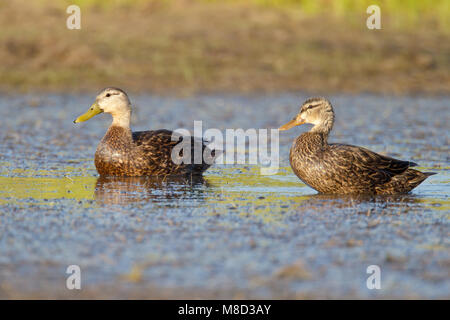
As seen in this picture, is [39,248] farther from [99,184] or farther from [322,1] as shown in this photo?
[322,1]

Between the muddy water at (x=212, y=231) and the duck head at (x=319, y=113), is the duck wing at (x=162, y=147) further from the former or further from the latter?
the duck head at (x=319, y=113)

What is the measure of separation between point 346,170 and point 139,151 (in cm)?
267

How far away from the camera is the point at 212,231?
7027 millimetres

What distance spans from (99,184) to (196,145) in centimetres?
162

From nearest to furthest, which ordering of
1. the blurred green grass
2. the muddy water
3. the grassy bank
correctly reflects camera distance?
the muddy water
the grassy bank
the blurred green grass

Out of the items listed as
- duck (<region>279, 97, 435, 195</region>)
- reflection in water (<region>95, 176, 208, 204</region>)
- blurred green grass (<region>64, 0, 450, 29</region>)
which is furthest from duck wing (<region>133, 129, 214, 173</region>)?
blurred green grass (<region>64, 0, 450, 29</region>)

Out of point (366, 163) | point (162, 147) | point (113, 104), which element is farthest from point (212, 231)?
point (113, 104)

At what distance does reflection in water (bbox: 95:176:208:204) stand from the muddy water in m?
0.02

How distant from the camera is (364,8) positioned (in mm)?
20641

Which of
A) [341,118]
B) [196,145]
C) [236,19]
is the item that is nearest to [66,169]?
[196,145]

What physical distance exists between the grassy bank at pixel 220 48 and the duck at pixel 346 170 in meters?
8.40

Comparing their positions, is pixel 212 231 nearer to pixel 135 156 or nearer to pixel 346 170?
pixel 346 170

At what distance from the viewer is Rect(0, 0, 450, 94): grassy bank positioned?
1753 centimetres

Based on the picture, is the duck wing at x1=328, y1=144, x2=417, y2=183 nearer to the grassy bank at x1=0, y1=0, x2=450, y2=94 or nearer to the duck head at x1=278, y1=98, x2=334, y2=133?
the duck head at x1=278, y1=98, x2=334, y2=133
